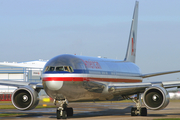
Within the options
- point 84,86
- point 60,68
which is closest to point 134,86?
point 84,86

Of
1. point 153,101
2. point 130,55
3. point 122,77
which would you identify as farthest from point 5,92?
point 153,101

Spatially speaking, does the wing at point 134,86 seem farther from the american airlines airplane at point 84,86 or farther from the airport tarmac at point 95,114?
the airport tarmac at point 95,114

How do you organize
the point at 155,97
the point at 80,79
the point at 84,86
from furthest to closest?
the point at 155,97 < the point at 84,86 < the point at 80,79

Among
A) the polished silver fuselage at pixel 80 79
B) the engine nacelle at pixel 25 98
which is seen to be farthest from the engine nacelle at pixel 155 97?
the engine nacelle at pixel 25 98

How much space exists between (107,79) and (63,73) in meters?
5.78

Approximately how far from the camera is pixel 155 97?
74.6ft

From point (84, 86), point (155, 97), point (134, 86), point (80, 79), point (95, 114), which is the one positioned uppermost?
point (80, 79)

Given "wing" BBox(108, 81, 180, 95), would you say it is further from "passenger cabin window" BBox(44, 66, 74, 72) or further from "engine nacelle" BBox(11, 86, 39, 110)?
"engine nacelle" BBox(11, 86, 39, 110)

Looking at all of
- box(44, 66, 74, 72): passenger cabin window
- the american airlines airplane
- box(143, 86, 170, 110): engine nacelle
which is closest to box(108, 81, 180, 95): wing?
the american airlines airplane

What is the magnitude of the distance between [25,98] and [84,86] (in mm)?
4520

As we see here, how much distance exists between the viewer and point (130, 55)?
35.4 meters

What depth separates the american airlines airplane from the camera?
20.1m

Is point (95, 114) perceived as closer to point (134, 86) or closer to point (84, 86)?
point (134, 86)

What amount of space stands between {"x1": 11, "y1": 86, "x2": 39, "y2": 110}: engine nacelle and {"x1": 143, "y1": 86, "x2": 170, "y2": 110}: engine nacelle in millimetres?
7246
